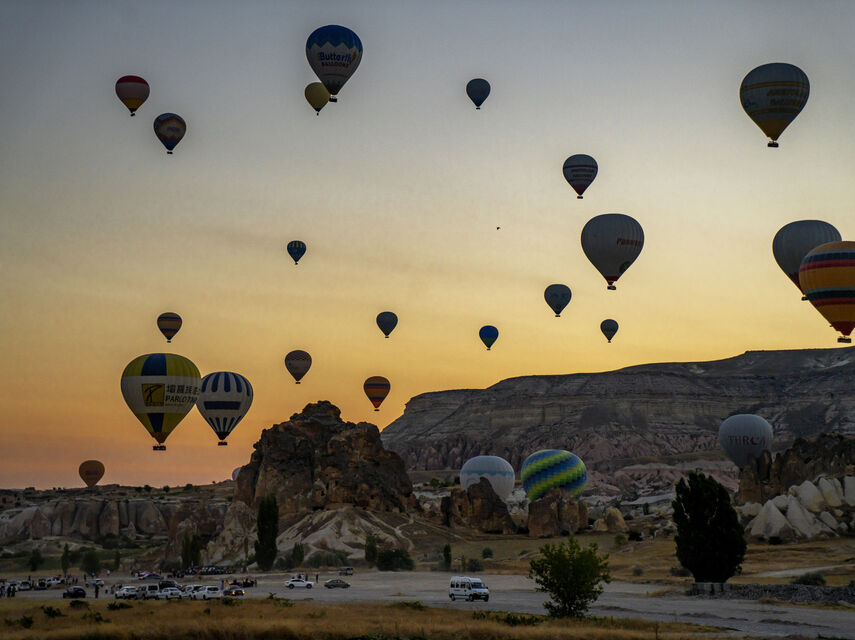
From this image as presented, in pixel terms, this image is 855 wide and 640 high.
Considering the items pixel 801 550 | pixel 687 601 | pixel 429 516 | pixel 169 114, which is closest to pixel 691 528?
pixel 687 601

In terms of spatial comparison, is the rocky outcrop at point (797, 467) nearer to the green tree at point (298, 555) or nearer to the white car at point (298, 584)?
the green tree at point (298, 555)

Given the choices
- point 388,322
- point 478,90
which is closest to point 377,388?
point 388,322

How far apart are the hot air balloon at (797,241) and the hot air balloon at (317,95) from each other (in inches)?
1720

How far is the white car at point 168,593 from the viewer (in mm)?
68125

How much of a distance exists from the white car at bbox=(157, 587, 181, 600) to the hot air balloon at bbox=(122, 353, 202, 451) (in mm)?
20769

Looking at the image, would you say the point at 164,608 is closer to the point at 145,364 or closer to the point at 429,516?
the point at 145,364

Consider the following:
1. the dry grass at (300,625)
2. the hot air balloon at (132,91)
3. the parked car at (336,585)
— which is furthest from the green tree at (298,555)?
the dry grass at (300,625)

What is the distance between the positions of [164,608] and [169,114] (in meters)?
57.9

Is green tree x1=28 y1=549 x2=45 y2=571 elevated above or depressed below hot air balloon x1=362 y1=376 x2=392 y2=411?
below

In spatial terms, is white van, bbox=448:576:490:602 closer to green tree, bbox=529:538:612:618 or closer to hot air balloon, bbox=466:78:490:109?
green tree, bbox=529:538:612:618

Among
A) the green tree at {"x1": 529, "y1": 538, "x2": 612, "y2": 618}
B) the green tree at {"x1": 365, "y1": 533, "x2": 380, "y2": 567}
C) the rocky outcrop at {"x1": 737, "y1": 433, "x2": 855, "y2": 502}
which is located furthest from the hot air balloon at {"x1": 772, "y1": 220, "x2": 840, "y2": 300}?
the green tree at {"x1": 529, "y1": 538, "x2": 612, "y2": 618}

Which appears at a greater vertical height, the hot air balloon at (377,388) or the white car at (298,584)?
the hot air balloon at (377,388)

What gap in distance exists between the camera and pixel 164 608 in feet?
187

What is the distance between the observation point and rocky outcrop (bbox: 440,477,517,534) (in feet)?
442
